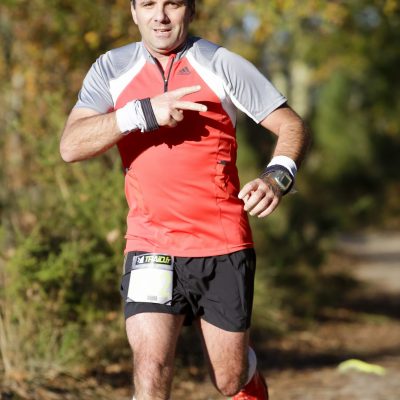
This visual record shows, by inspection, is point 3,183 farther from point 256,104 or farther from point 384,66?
point 384,66

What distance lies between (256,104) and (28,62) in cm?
754

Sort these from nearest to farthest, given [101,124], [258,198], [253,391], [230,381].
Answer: [258,198] < [101,124] < [230,381] < [253,391]

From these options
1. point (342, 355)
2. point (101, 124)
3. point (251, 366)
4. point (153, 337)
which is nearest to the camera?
point (101, 124)

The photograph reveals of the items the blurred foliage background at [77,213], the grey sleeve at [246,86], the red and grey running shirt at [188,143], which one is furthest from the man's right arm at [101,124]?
the blurred foliage background at [77,213]

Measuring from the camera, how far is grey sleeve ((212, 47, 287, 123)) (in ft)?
15.8

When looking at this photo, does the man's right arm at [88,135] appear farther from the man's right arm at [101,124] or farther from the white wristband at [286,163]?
the white wristband at [286,163]

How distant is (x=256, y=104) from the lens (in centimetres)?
487

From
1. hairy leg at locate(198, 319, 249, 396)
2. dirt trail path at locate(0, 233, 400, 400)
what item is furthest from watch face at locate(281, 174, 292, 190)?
dirt trail path at locate(0, 233, 400, 400)

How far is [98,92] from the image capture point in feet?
16.1

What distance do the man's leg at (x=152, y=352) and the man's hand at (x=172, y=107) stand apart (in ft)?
3.09

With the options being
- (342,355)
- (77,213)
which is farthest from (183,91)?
(342,355)

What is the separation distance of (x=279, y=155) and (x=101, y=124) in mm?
811

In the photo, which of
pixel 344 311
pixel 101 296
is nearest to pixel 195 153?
pixel 101 296

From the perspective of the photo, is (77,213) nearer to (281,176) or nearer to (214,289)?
(214,289)
